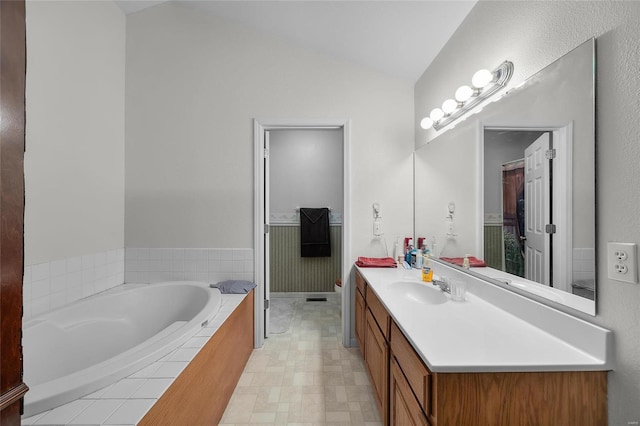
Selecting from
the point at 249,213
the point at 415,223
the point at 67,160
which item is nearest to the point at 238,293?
the point at 249,213

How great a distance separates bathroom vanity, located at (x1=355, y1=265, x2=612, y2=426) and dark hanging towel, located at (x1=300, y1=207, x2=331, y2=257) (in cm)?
245

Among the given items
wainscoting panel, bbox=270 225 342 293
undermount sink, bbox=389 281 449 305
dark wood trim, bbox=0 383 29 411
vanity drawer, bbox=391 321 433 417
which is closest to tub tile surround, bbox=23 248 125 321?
dark wood trim, bbox=0 383 29 411

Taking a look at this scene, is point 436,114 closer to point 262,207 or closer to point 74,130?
point 262,207

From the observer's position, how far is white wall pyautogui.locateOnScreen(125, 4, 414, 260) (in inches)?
92.9

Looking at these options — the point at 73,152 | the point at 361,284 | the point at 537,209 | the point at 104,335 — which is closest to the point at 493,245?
the point at 537,209

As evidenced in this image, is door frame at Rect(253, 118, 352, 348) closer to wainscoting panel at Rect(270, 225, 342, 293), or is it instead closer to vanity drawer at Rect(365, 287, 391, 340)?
vanity drawer at Rect(365, 287, 391, 340)

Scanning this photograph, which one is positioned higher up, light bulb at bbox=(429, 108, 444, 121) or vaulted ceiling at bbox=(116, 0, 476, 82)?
vaulted ceiling at bbox=(116, 0, 476, 82)

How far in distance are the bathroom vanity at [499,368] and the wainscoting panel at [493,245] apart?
0.21 meters

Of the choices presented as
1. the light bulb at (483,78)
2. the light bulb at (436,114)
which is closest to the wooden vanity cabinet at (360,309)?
the light bulb at (436,114)

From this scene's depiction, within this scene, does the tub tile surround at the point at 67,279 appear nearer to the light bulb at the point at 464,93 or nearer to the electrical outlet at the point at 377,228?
the electrical outlet at the point at 377,228

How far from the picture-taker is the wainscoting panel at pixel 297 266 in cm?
374

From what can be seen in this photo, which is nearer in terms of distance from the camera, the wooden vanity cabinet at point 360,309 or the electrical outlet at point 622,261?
the electrical outlet at point 622,261

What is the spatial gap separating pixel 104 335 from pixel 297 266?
2248 millimetres

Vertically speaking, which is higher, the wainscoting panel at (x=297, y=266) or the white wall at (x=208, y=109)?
the white wall at (x=208, y=109)
